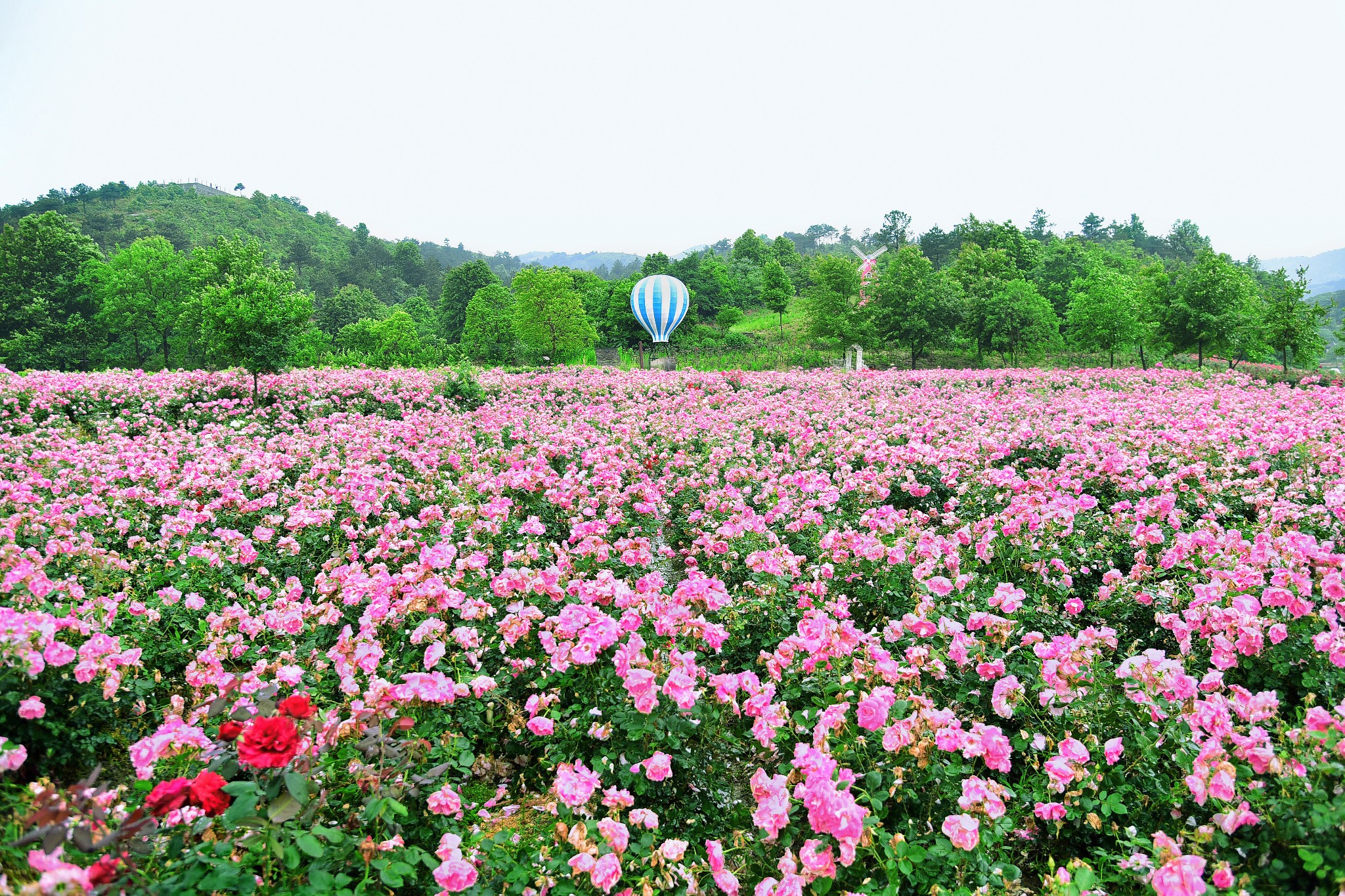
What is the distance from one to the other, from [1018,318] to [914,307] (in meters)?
5.52

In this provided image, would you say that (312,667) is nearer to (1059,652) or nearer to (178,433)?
(1059,652)

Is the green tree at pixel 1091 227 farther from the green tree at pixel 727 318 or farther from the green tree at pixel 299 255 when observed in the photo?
the green tree at pixel 299 255

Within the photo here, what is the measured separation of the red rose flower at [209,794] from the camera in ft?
5.98

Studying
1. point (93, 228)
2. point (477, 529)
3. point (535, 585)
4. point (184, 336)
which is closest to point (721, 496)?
point (477, 529)

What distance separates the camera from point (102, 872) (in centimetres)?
165

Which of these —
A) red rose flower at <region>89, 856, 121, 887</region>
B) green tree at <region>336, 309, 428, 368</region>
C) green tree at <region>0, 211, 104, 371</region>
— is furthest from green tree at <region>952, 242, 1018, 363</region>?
green tree at <region>0, 211, 104, 371</region>

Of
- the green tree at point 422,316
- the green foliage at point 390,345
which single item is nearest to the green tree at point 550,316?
the green foliage at point 390,345

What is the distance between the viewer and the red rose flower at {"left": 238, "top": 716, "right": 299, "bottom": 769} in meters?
1.91

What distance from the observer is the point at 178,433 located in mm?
9414

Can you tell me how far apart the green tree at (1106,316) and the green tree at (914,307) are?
5938 millimetres

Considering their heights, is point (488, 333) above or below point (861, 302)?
below

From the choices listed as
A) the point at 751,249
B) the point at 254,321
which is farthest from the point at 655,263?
the point at 254,321

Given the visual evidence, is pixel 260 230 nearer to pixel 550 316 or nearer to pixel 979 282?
pixel 550 316

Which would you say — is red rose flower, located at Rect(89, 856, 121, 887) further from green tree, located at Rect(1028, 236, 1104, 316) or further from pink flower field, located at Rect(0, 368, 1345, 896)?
green tree, located at Rect(1028, 236, 1104, 316)
